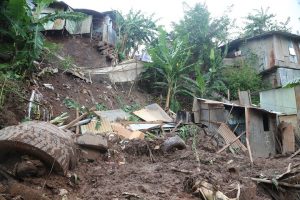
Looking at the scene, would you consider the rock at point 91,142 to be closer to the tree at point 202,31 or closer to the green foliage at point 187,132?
the green foliage at point 187,132


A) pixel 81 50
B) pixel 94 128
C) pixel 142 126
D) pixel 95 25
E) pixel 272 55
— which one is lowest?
pixel 94 128

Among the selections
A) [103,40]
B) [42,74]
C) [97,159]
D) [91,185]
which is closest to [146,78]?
[103,40]

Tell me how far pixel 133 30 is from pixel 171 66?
16.1ft

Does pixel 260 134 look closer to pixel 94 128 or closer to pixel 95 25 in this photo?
pixel 94 128

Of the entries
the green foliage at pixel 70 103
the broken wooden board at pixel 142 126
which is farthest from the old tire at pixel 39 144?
the green foliage at pixel 70 103

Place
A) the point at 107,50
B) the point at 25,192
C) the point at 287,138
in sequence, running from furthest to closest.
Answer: the point at 107,50 < the point at 287,138 < the point at 25,192

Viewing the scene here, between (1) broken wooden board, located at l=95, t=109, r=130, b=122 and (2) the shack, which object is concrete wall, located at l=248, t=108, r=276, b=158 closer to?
(2) the shack

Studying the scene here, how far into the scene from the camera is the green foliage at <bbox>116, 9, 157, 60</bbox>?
680 inches

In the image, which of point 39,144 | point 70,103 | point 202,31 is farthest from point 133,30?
point 39,144

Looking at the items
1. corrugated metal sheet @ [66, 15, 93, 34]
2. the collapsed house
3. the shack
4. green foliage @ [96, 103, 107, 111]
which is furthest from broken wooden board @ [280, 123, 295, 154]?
corrugated metal sheet @ [66, 15, 93, 34]

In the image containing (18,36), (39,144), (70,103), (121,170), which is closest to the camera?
(39,144)

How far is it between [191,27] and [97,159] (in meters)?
14.6

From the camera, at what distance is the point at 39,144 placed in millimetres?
3572

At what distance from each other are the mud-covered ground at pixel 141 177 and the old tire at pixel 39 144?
0.18 m
